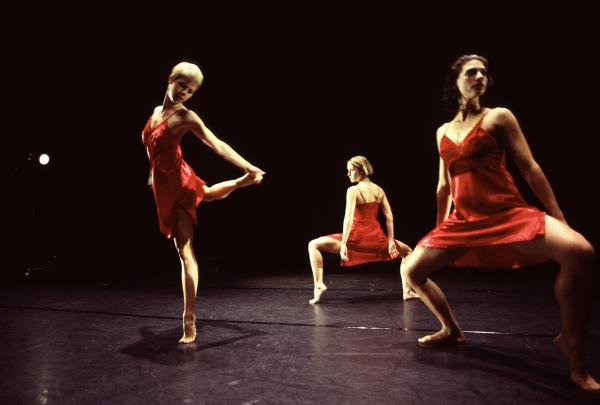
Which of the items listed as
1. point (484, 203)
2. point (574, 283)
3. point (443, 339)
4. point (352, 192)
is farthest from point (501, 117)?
point (352, 192)

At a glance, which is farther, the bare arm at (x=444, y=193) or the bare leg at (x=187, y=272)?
the bare leg at (x=187, y=272)

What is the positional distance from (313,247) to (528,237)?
8.22 ft

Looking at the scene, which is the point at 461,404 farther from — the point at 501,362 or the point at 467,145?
the point at 467,145

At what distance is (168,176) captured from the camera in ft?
8.11

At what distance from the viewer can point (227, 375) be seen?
1.86 meters

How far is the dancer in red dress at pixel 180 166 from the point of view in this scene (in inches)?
93.7

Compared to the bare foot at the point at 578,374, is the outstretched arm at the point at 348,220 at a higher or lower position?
higher

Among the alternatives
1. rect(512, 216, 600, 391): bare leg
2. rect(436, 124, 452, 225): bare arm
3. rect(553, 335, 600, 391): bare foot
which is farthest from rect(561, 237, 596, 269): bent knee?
rect(436, 124, 452, 225): bare arm

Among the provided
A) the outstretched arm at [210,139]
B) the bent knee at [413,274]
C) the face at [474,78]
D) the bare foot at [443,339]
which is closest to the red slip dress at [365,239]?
the bare foot at [443,339]

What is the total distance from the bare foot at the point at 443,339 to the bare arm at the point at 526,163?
0.92 meters

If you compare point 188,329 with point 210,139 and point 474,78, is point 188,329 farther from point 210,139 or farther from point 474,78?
point 474,78

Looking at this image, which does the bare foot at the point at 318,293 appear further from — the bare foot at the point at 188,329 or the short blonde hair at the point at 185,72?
the short blonde hair at the point at 185,72

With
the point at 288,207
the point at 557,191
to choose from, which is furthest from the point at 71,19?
the point at 557,191

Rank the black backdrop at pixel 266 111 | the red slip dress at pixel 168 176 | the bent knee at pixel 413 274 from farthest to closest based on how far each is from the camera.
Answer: the black backdrop at pixel 266 111 < the red slip dress at pixel 168 176 < the bent knee at pixel 413 274
